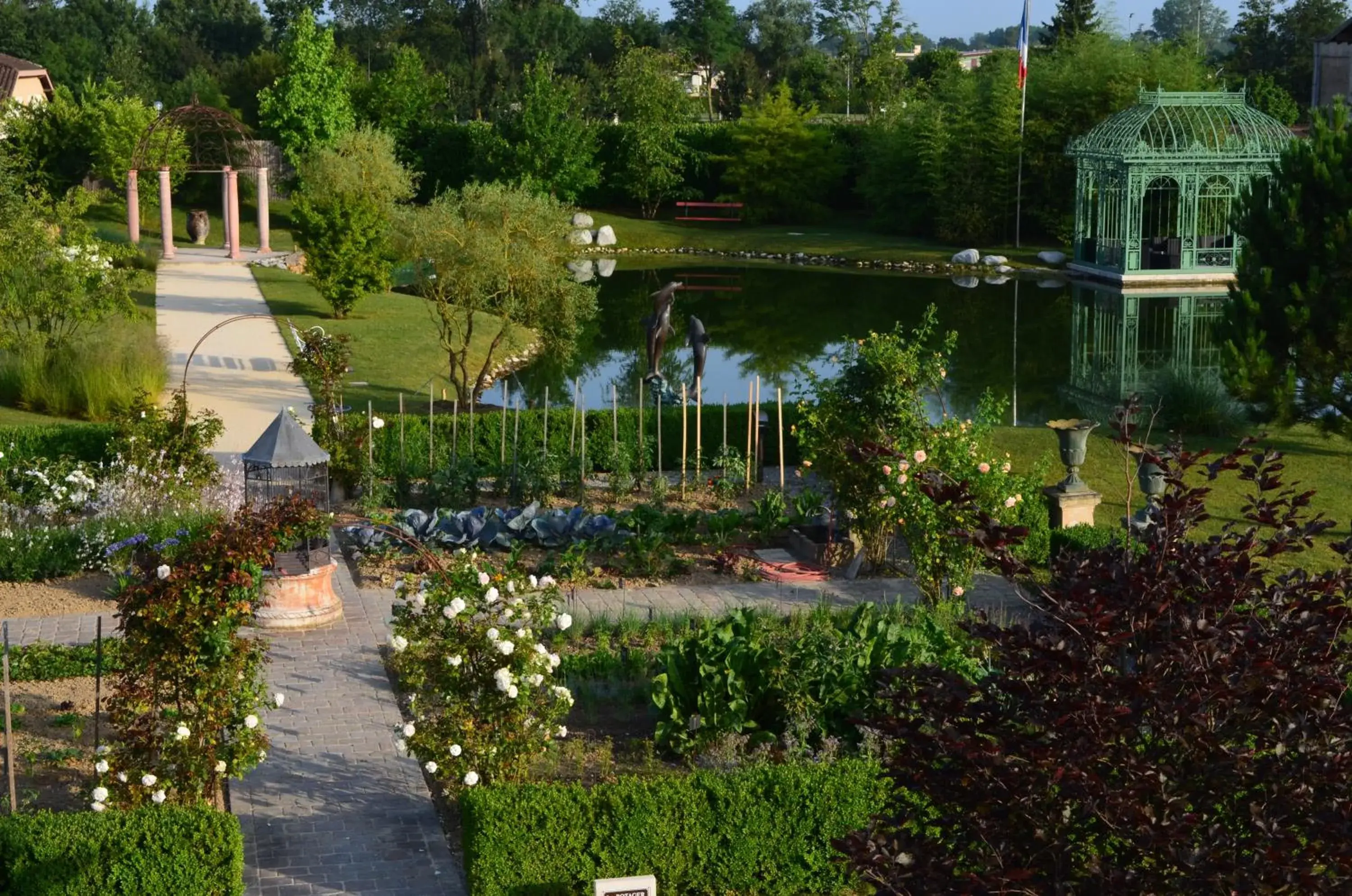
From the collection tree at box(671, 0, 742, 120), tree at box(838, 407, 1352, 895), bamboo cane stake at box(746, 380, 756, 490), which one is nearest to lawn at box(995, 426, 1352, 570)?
bamboo cane stake at box(746, 380, 756, 490)

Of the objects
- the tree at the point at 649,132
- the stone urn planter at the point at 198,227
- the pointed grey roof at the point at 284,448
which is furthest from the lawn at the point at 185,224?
the pointed grey roof at the point at 284,448

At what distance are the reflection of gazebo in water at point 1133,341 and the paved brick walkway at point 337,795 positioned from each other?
11.7 metres

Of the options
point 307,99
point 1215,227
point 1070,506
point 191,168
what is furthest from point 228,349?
point 1215,227

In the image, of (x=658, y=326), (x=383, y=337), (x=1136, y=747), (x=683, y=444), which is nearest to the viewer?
(x=1136, y=747)

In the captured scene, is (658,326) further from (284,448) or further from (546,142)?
(546,142)

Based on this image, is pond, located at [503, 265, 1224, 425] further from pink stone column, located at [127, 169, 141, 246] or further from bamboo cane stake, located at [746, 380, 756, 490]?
pink stone column, located at [127, 169, 141, 246]

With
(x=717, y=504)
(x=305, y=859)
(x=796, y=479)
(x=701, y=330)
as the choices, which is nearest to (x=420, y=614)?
(x=305, y=859)

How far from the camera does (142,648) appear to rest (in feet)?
27.5

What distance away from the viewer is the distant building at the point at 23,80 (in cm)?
5078

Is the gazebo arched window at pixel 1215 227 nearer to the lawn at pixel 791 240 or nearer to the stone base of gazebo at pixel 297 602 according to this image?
the lawn at pixel 791 240

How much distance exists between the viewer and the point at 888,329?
31.9 metres

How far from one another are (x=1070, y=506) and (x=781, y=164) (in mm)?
35530

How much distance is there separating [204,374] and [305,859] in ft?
52.0

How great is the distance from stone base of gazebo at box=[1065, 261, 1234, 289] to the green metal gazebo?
24mm
